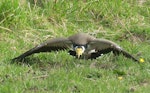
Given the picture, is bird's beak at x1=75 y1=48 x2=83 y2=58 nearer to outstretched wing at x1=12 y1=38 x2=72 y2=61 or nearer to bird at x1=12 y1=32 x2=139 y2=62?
bird at x1=12 y1=32 x2=139 y2=62

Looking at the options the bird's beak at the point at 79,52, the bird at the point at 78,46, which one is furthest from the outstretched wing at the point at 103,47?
the bird's beak at the point at 79,52

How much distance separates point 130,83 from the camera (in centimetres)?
561

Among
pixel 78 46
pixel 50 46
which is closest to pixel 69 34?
pixel 50 46

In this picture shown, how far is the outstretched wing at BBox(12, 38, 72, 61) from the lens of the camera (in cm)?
613

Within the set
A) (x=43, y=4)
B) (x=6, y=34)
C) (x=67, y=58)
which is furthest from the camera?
(x=43, y=4)

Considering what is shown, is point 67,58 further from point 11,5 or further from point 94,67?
point 11,5

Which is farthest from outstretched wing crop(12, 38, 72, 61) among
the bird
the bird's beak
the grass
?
the bird's beak

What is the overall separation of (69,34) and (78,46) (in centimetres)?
159

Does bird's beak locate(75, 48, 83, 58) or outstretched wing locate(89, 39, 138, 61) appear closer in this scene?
bird's beak locate(75, 48, 83, 58)

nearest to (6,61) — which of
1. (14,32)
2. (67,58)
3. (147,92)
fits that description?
(67,58)

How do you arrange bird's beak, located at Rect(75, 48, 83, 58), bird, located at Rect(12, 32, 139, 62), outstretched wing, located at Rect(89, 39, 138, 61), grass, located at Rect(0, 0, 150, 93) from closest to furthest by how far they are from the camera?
grass, located at Rect(0, 0, 150, 93) → bird's beak, located at Rect(75, 48, 83, 58) → bird, located at Rect(12, 32, 139, 62) → outstretched wing, located at Rect(89, 39, 138, 61)

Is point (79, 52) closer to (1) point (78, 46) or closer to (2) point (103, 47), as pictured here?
(1) point (78, 46)

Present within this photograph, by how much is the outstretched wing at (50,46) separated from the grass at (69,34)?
0.13 metres

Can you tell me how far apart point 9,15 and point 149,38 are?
2.18m
